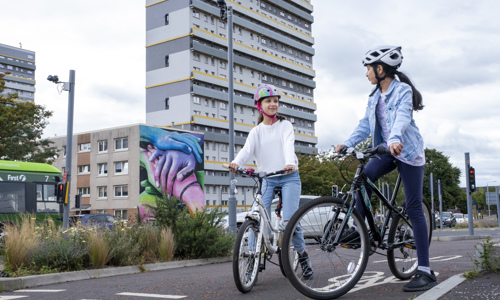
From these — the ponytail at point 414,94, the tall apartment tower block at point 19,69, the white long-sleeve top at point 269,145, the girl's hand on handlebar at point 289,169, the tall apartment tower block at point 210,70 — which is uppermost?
the tall apartment tower block at point 19,69

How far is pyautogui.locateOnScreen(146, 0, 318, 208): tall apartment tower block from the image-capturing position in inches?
3095

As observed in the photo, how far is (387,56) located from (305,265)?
2004 mm

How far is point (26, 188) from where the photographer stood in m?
24.5

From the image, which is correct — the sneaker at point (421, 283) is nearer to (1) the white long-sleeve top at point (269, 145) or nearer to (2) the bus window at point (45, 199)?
(1) the white long-sleeve top at point (269, 145)

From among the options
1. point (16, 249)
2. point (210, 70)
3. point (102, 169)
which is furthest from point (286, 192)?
point (210, 70)

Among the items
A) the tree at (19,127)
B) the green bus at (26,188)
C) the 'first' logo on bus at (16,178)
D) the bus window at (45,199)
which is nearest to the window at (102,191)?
the tree at (19,127)

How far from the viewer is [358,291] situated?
16.4 ft

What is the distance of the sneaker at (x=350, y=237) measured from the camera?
4590 millimetres

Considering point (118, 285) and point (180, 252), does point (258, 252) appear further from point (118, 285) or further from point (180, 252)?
point (180, 252)

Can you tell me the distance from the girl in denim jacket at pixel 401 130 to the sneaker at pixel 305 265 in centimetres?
63

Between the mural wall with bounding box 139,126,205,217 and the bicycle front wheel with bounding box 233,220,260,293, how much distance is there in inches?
2158

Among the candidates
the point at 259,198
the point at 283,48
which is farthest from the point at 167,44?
the point at 259,198

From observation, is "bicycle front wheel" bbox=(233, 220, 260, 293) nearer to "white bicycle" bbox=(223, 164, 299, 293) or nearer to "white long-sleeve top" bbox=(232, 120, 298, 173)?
"white bicycle" bbox=(223, 164, 299, 293)

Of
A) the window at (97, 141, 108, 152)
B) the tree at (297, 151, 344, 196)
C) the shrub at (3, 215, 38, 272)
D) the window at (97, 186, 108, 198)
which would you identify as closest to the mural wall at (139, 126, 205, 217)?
the window at (97, 186, 108, 198)
